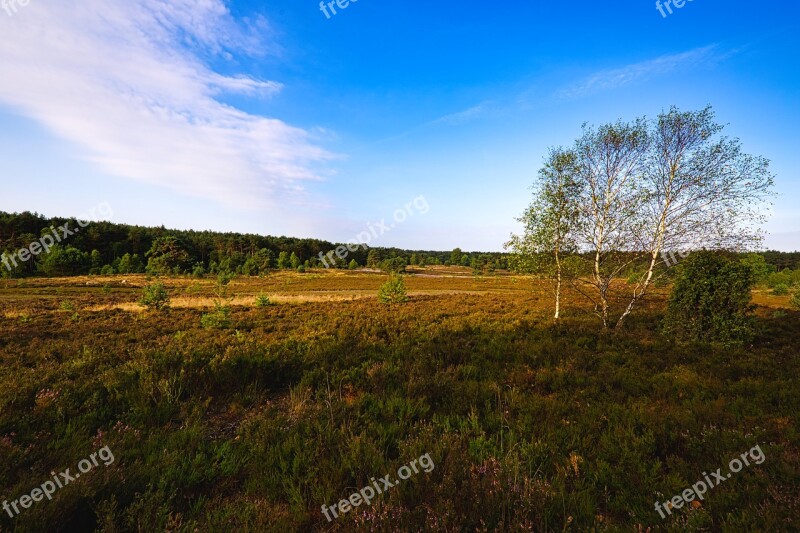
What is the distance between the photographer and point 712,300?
424 inches

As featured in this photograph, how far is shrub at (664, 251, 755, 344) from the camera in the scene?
10508 millimetres

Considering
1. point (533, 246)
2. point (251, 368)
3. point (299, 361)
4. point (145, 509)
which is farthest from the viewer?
point (533, 246)

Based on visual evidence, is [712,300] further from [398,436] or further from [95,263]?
[95,263]

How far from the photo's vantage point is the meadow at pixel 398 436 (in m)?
2.98

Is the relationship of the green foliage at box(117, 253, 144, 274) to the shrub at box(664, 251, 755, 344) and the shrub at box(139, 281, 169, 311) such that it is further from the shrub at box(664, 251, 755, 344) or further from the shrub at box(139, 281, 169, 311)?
the shrub at box(664, 251, 755, 344)

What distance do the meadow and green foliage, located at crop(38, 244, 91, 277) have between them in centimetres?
7704

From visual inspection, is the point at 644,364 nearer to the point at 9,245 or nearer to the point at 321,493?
the point at 321,493

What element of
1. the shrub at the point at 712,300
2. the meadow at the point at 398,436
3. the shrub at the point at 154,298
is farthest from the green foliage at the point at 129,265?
the shrub at the point at 712,300

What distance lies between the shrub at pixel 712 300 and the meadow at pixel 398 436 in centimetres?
112

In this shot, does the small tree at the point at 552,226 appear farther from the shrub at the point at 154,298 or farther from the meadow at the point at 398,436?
the shrub at the point at 154,298

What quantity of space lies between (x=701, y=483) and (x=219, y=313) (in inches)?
620

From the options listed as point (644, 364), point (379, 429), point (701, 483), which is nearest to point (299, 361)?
point (379, 429)

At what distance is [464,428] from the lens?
4.69 m

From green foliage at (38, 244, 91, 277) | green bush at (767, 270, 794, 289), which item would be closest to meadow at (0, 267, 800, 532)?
green bush at (767, 270, 794, 289)
